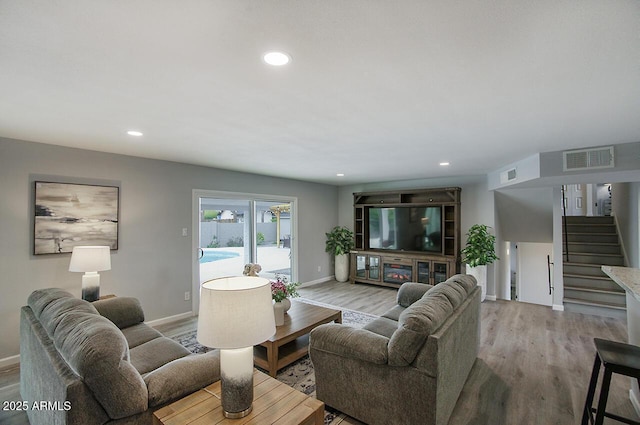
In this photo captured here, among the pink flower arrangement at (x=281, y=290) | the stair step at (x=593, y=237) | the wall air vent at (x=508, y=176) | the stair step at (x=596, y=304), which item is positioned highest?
the wall air vent at (x=508, y=176)

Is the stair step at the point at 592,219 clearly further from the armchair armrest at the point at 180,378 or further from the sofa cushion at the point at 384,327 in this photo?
the armchair armrest at the point at 180,378

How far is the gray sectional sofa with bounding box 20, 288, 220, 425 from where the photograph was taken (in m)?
1.32

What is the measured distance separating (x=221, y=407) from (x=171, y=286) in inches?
131

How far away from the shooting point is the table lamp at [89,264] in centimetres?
300

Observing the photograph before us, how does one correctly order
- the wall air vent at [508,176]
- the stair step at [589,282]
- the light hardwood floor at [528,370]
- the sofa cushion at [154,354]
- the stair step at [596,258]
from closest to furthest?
the sofa cushion at [154,354] → the light hardwood floor at [528,370] → the wall air vent at [508,176] → the stair step at [589,282] → the stair step at [596,258]

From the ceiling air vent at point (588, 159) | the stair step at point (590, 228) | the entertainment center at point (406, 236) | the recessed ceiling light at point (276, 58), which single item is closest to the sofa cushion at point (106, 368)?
the recessed ceiling light at point (276, 58)

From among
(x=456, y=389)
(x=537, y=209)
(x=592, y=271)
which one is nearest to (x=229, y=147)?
(x=456, y=389)

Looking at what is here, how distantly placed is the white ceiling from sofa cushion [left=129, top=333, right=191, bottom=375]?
1903 millimetres

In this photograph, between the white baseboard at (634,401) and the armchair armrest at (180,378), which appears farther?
the white baseboard at (634,401)

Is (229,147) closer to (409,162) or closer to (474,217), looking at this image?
(409,162)

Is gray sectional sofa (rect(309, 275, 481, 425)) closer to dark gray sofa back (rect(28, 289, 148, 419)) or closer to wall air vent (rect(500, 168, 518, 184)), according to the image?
dark gray sofa back (rect(28, 289, 148, 419))

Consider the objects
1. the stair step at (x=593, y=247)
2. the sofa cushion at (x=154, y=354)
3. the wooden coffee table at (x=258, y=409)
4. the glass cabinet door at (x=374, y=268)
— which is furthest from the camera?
the glass cabinet door at (x=374, y=268)

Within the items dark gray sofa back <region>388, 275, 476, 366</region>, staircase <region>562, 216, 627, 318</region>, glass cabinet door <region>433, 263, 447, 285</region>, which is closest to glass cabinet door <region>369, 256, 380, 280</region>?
glass cabinet door <region>433, 263, 447, 285</region>

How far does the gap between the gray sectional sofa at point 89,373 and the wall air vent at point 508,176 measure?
181 inches
